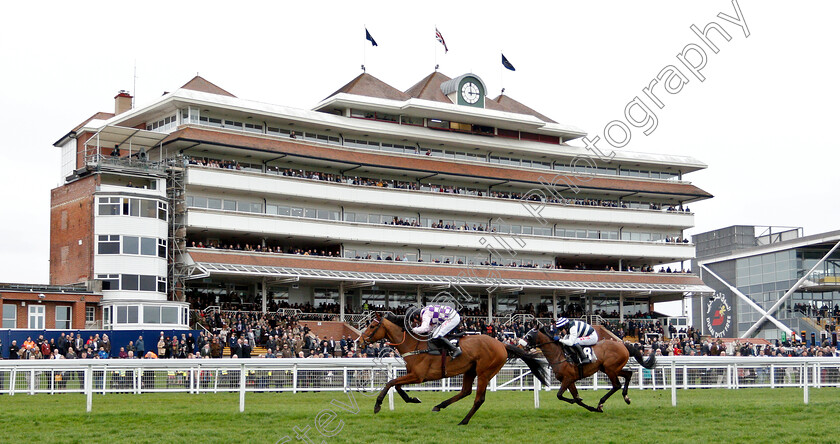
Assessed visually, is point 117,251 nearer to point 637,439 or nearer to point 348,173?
point 348,173

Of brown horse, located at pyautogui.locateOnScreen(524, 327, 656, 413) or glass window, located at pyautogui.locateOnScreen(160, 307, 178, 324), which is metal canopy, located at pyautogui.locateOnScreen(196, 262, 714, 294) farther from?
brown horse, located at pyautogui.locateOnScreen(524, 327, 656, 413)

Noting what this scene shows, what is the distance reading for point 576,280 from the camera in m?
51.8

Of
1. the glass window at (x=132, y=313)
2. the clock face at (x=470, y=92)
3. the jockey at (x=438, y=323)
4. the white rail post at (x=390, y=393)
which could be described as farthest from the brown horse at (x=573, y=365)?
the clock face at (x=470, y=92)

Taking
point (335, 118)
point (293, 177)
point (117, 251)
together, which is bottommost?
point (117, 251)

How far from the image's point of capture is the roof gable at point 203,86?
4753 cm

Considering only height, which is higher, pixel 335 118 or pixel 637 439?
pixel 335 118

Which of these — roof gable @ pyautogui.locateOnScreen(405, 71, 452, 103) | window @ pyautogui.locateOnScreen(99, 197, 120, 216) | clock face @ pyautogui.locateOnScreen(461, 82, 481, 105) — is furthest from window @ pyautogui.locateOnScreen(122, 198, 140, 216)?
clock face @ pyautogui.locateOnScreen(461, 82, 481, 105)

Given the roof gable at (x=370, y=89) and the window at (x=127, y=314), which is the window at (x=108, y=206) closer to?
the window at (x=127, y=314)

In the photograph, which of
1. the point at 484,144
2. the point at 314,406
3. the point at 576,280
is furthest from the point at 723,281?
the point at 314,406

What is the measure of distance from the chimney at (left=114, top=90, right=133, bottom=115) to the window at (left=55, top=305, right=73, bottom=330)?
15.6 meters

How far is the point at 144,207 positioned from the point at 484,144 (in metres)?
19.4

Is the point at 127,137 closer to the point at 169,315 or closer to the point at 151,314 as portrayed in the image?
the point at 151,314

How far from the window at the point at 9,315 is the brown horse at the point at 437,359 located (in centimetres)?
2556

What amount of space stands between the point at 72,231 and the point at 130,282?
390 cm
